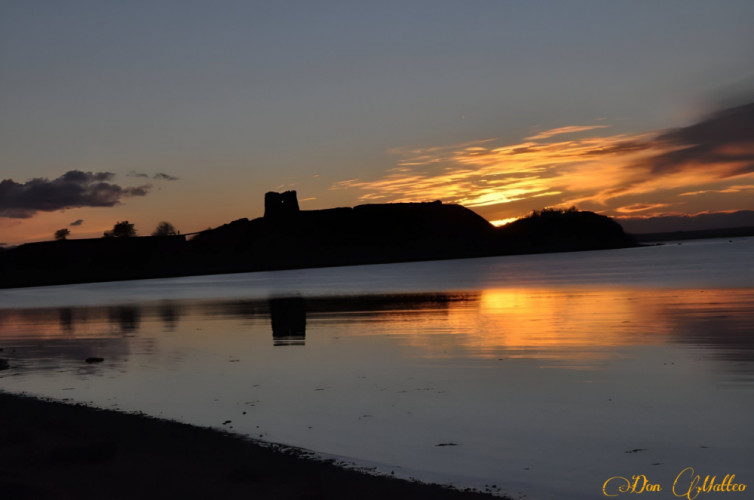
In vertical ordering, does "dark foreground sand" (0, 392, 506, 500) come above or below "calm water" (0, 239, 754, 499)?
above

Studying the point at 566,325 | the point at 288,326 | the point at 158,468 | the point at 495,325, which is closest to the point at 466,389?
the point at 158,468

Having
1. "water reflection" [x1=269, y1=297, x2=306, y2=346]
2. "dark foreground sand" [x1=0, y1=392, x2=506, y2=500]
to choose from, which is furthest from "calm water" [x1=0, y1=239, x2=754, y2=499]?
"dark foreground sand" [x1=0, y1=392, x2=506, y2=500]

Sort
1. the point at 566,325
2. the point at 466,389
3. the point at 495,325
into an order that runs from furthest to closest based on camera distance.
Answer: the point at 495,325 < the point at 566,325 < the point at 466,389

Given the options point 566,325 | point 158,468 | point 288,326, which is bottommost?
point 566,325

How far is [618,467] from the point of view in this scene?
8078 millimetres

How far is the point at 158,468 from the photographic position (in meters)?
7.38

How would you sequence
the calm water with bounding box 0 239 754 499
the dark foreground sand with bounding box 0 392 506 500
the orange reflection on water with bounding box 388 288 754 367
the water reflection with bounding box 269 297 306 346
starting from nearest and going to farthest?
the dark foreground sand with bounding box 0 392 506 500 < the calm water with bounding box 0 239 754 499 < the orange reflection on water with bounding box 388 288 754 367 < the water reflection with bounding box 269 297 306 346

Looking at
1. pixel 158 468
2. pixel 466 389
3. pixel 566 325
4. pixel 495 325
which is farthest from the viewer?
pixel 495 325

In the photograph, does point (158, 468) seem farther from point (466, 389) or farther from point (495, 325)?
point (495, 325)

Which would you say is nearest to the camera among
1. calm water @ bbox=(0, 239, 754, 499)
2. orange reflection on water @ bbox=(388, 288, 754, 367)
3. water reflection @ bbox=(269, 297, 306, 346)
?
calm water @ bbox=(0, 239, 754, 499)

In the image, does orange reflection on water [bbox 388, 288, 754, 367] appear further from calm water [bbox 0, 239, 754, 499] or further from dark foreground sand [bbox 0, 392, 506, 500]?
dark foreground sand [bbox 0, 392, 506, 500]

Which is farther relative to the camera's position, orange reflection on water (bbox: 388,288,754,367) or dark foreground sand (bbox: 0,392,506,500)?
orange reflection on water (bbox: 388,288,754,367)

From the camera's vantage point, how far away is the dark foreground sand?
→ 6.55 meters

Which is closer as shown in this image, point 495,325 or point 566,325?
point 566,325
